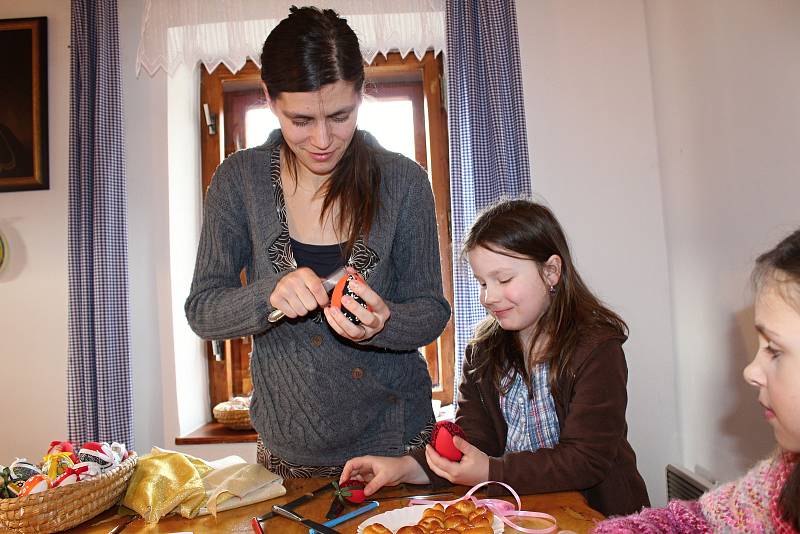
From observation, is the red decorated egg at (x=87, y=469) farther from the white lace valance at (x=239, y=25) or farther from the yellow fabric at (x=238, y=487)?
the white lace valance at (x=239, y=25)

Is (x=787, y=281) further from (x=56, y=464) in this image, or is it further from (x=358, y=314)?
(x=56, y=464)

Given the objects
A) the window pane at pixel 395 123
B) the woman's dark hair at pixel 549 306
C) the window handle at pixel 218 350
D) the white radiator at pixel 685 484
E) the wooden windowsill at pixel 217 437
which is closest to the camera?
the woman's dark hair at pixel 549 306

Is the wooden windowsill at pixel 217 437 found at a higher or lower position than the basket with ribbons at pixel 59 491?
lower

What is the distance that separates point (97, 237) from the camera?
8.81 ft

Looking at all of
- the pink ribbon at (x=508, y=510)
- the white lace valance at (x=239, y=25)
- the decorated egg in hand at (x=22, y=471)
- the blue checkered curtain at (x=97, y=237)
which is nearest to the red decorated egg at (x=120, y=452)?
the decorated egg in hand at (x=22, y=471)

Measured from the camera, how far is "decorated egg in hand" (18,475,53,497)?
1.06 metres

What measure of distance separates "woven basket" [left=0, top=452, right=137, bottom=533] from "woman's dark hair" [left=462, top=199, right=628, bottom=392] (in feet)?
2.78

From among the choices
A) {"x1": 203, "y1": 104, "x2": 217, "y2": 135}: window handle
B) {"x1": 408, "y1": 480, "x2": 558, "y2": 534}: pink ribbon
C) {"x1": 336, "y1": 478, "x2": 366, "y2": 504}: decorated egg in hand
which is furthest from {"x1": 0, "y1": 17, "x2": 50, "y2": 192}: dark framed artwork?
{"x1": 408, "y1": 480, "x2": 558, "y2": 534}: pink ribbon

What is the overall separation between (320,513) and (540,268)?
30.3 inches

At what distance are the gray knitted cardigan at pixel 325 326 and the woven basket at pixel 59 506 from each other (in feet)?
1.07

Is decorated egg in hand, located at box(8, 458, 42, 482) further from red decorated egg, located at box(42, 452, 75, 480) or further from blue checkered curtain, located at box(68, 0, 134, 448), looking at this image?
blue checkered curtain, located at box(68, 0, 134, 448)

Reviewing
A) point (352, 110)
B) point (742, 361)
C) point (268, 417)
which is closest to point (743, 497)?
point (268, 417)

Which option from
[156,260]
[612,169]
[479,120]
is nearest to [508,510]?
[479,120]

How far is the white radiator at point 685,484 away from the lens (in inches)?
90.1
